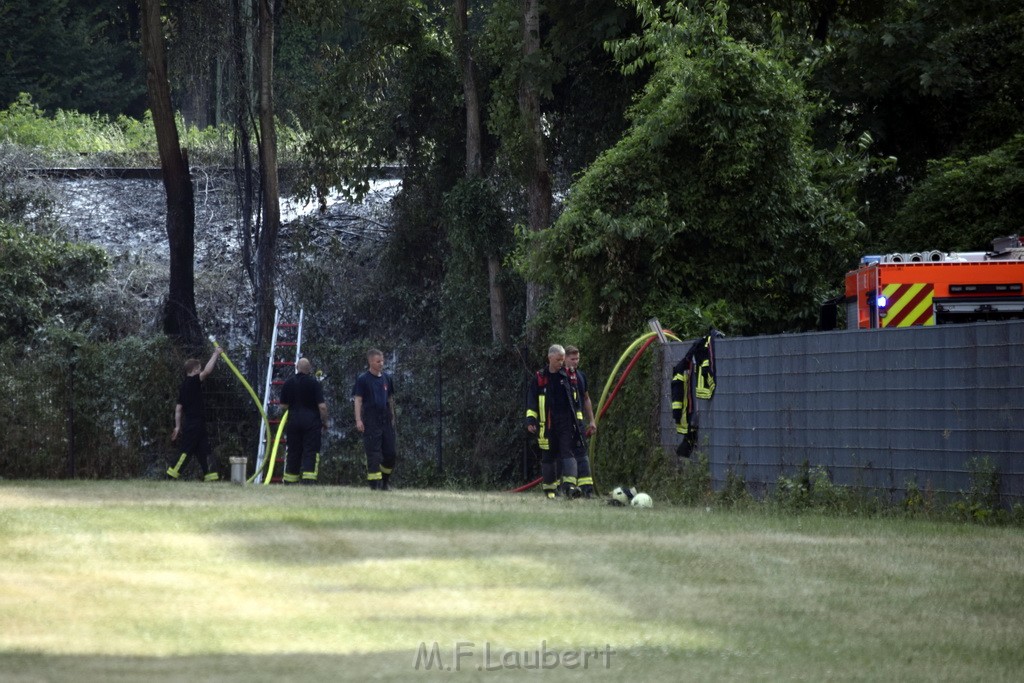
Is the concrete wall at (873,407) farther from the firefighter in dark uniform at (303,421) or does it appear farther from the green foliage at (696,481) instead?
the firefighter in dark uniform at (303,421)

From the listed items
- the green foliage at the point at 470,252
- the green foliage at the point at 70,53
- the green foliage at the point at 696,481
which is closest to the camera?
the green foliage at the point at 696,481

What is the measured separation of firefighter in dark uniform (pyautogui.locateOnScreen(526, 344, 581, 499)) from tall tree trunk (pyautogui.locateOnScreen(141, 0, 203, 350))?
12673 millimetres

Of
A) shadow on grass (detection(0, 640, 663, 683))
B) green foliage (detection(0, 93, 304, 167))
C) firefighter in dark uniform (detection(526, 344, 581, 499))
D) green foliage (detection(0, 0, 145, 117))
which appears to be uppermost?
green foliage (detection(0, 0, 145, 117))

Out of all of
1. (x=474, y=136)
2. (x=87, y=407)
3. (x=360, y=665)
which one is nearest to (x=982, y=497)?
(x=360, y=665)

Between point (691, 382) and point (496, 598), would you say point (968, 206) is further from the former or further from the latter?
point (496, 598)

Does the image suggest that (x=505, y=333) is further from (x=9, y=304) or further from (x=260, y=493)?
(x=260, y=493)

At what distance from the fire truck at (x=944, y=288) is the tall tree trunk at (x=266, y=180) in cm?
1742

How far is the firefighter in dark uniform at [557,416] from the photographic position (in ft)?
61.9

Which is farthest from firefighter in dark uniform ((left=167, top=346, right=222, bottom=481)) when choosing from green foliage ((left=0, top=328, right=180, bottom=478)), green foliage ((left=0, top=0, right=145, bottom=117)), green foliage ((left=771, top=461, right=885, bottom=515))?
green foliage ((left=0, top=0, right=145, bottom=117))

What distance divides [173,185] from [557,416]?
15.5 metres

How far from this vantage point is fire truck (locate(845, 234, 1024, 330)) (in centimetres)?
1733

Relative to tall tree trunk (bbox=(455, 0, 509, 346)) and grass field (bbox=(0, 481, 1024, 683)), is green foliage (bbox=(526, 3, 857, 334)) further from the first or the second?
tall tree trunk (bbox=(455, 0, 509, 346))

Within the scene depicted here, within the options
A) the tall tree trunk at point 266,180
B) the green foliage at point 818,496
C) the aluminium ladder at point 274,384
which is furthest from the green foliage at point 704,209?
the tall tree trunk at point 266,180

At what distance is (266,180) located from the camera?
3366 centimetres
